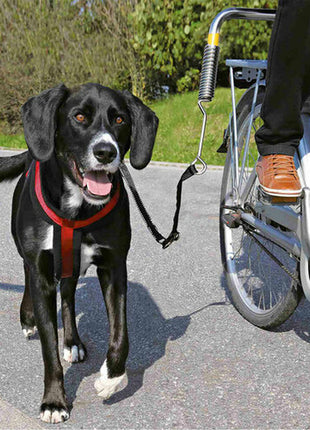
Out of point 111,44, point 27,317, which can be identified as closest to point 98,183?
point 27,317

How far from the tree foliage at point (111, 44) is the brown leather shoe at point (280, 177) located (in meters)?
12.5

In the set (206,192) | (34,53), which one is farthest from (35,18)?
(206,192)

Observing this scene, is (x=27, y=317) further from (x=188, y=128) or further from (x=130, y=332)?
(x=188, y=128)

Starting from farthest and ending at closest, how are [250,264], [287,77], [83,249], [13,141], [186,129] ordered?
[13,141], [186,129], [250,264], [83,249], [287,77]

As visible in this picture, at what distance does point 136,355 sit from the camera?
3.26 metres

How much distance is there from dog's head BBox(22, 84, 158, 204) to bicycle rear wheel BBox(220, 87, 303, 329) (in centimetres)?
83

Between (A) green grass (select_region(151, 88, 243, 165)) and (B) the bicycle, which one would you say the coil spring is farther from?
(A) green grass (select_region(151, 88, 243, 165))

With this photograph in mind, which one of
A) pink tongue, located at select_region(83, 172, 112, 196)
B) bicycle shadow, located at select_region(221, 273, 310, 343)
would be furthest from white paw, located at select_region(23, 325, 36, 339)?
bicycle shadow, located at select_region(221, 273, 310, 343)

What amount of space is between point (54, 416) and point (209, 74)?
1.80 metres

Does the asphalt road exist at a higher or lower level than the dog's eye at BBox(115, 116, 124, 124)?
lower

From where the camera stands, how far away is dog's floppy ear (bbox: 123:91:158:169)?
122 inches

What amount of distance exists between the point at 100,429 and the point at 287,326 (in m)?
1.47

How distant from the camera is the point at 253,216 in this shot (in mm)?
3383

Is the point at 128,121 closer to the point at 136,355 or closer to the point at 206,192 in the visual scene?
the point at 136,355
